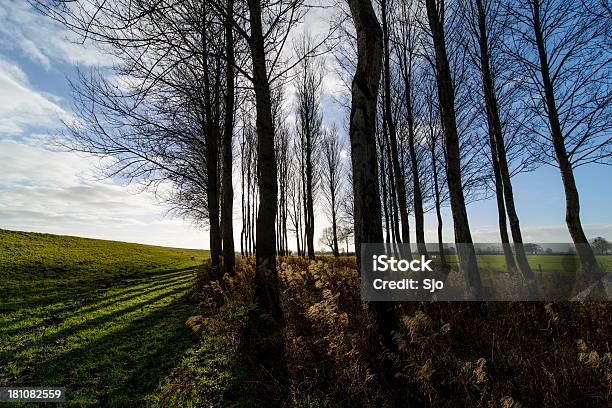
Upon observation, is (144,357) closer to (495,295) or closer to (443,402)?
(443,402)

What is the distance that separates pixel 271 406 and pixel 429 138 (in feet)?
52.7

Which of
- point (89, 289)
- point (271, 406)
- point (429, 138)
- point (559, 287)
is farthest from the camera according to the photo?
point (429, 138)

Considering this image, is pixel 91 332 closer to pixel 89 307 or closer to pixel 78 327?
pixel 78 327

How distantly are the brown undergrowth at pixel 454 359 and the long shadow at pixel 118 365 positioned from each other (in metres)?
0.89

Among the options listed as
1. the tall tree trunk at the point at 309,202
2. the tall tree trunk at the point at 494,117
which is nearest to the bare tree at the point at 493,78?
the tall tree trunk at the point at 494,117

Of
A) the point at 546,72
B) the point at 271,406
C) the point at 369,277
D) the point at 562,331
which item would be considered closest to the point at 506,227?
the point at 546,72

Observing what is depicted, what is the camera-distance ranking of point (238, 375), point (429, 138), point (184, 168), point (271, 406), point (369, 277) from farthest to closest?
1. point (429, 138)
2. point (184, 168)
3. point (369, 277)
4. point (238, 375)
5. point (271, 406)

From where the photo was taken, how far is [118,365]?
14.8 ft

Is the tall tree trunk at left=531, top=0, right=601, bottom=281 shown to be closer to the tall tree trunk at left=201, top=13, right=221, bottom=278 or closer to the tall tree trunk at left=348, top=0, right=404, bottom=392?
the tall tree trunk at left=348, top=0, right=404, bottom=392

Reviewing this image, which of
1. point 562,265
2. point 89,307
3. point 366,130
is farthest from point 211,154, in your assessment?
point 562,265

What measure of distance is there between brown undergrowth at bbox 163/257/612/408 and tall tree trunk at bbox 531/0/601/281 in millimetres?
3523

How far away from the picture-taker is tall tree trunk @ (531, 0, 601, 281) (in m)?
8.48

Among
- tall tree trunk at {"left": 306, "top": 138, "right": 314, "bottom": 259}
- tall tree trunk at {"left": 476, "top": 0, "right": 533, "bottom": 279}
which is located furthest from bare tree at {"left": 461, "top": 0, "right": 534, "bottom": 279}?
tall tree trunk at {"left": 306, "top": 138, "right": 314, "bottom": 259}

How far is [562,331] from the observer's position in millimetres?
4609
